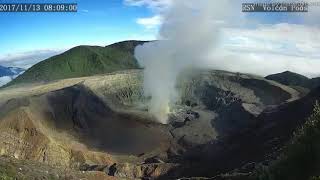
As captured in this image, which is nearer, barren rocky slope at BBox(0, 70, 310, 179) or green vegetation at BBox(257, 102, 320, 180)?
green vegetation at BBox(257, 102, 320, 180)

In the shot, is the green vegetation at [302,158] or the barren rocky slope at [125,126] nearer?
the green vegetation at [302,158]

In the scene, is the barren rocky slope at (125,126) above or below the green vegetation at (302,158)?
below

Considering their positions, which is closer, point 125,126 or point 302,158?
point 302,158

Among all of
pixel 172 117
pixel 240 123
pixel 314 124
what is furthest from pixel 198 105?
pixel 314 124

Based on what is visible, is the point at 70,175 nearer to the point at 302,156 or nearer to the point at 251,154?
the point at 302,156
